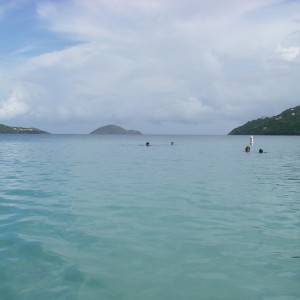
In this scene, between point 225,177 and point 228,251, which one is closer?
point 228,251

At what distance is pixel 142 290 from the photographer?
9211 mm

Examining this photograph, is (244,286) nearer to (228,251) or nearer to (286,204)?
(228,251)

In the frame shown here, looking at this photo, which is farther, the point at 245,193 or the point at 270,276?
the point at 245,193

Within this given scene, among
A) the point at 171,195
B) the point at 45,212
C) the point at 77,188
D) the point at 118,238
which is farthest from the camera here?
the point at 77,188

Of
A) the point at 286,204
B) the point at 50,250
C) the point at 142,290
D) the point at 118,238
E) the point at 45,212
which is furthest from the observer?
the point at 286,204

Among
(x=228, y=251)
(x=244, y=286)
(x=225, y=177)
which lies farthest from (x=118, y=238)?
(x=225, y=177)

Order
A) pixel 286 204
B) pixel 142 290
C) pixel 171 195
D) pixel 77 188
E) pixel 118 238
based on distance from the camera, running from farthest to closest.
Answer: pixel 77 188
pixel 171 195
pixel 286 204
pixel 118 238
pixel 142 290

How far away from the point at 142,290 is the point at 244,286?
2.56 meters

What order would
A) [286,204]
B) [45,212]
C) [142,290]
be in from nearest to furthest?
[142,290] < [45,212] < [286,204]

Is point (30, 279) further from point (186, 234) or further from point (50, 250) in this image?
point (186, 234)

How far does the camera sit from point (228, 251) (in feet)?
39.4

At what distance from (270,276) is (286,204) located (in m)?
11.1

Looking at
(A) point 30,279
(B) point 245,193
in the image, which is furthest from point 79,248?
(B) point 245,193

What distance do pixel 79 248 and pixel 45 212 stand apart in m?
6.12
